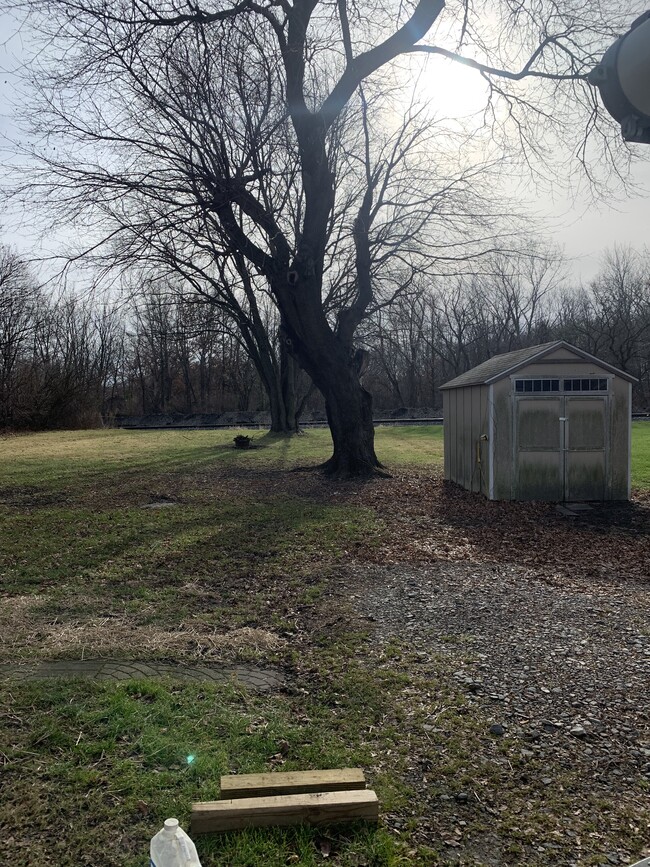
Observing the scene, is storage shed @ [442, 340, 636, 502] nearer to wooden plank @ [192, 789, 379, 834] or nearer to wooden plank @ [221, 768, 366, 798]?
wooden plank @ [221, 768, 366, 798]

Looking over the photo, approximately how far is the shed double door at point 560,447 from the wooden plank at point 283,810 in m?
9.85

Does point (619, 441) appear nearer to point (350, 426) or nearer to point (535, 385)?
point (535, 385)

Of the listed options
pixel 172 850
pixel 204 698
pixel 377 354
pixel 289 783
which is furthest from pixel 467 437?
pixel 377 354

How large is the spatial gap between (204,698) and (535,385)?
31.4ft

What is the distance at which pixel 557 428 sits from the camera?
470 inches

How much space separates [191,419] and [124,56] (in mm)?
40051

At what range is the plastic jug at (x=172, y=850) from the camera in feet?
6.95

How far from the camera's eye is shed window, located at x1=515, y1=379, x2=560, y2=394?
38.9 ft

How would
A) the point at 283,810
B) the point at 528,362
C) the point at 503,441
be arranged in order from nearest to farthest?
the point at 283,810, the point at 528,362, the point at 503,441

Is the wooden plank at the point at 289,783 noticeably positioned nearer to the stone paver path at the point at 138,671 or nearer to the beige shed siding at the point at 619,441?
the stone paver path at the point at 138,671

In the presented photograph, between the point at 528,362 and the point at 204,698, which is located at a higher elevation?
the point at 528,362

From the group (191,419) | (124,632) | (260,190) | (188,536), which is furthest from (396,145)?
(191,419)

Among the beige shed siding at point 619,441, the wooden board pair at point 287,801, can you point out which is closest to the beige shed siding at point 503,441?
the beige shed siding at point 619,441

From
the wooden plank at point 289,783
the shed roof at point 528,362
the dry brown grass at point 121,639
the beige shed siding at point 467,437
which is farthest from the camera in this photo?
the beige shed siding at point 467,437
